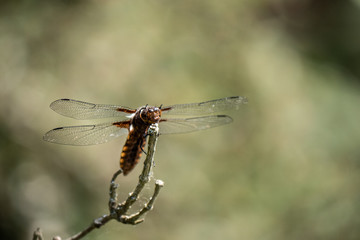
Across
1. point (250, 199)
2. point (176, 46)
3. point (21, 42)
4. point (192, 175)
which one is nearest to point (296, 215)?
point (250, 199)

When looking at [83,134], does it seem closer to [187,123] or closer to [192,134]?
[187,123]

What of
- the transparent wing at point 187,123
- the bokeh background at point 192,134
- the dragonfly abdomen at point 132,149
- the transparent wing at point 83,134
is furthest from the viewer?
the bokeh background at point 192,134

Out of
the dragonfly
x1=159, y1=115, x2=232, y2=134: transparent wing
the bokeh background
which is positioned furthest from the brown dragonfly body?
the bokeh background

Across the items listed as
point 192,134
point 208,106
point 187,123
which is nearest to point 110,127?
point 187,123

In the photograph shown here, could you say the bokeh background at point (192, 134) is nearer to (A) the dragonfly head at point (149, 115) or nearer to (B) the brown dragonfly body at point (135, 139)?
(B) the brown dragonfly body at point (135, 139)

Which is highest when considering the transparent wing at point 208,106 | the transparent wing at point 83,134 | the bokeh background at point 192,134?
the bokeh background at point 192,134

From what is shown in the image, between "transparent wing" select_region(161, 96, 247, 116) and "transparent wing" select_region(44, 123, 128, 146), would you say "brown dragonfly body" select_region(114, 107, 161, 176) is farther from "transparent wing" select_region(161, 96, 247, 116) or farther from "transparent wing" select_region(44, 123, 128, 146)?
"transparent wing" select_region(161, 96, 247, 116)

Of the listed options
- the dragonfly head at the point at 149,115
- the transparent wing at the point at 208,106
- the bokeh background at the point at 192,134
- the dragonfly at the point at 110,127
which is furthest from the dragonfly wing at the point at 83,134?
the bokeh background at the point at 192,134
